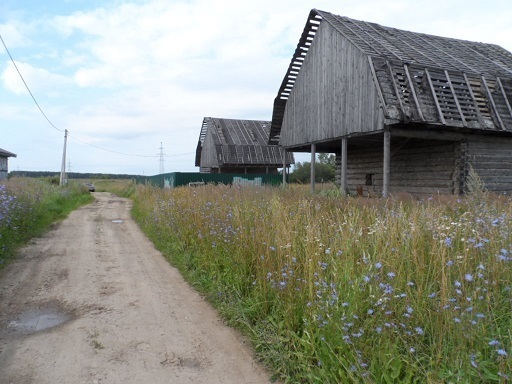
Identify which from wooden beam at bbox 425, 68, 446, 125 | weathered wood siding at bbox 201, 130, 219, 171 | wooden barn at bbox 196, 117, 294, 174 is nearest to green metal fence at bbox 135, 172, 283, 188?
wooden barn at bbox 196, 117, 294, 174

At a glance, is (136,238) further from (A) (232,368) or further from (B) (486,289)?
(B) (486,289)

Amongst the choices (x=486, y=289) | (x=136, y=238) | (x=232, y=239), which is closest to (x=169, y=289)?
(x=232, y=239)

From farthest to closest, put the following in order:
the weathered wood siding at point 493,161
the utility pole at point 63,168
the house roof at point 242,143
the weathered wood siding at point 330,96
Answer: the utility pole at point 63,168, the house roof at point 242,143, the weathered wood siding at point 493,161, the weathered wood siding at point 330,96

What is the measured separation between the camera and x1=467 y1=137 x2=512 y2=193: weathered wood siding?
1310 centimetres

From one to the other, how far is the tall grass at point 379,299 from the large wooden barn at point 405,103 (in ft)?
23.1

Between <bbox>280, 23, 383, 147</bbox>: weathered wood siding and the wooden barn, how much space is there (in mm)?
13867

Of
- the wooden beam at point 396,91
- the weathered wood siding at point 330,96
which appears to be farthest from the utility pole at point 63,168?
the wooden beam at point 396,91

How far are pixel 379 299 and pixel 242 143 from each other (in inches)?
1253

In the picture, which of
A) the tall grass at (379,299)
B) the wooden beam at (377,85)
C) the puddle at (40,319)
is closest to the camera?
the tall grass at (379,299)

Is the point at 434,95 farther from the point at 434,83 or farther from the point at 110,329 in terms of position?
the point at 110,329

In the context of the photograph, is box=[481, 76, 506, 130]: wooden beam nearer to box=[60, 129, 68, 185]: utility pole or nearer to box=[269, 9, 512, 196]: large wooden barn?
box=[269, 9, 512, 196]: large wooden barn

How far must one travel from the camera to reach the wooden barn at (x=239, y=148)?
33125 millimetres

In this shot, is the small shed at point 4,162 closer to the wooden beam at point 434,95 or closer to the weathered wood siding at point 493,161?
the wooden beam at point 434,95

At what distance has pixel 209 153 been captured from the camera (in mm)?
35812
